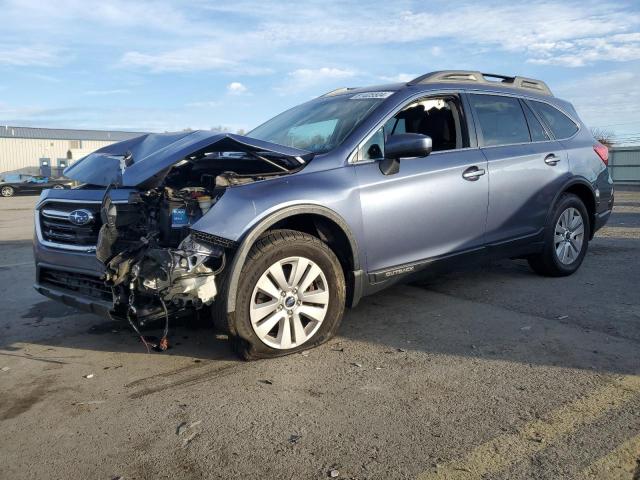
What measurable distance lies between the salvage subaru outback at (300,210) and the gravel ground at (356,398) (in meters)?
0.42

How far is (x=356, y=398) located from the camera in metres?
3.26

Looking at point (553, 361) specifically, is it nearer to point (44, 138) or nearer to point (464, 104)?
point (464, 104)

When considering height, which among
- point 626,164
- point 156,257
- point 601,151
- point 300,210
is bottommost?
point 156,257

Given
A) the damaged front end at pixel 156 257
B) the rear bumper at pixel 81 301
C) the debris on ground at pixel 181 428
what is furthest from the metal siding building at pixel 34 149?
the debris on ground at pixel 181 428

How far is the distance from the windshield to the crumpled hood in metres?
0.38

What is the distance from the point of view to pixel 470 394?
326cm

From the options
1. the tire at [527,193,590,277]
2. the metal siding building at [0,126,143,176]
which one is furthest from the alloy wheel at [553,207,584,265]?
the metal siding building at [0,126,143,176]

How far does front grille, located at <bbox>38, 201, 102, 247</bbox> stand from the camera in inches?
155

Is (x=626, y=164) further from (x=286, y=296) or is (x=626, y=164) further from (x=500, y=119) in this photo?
(x=286, y=296)

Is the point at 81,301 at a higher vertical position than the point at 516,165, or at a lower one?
lower

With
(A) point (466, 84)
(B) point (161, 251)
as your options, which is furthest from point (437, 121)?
(B) point (161, 251)

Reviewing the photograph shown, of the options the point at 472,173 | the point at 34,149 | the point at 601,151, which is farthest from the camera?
the point at 34,149

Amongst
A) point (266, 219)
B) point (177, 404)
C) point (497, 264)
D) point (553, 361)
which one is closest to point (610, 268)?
point (497, 264)

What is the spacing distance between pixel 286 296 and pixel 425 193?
1.48m
